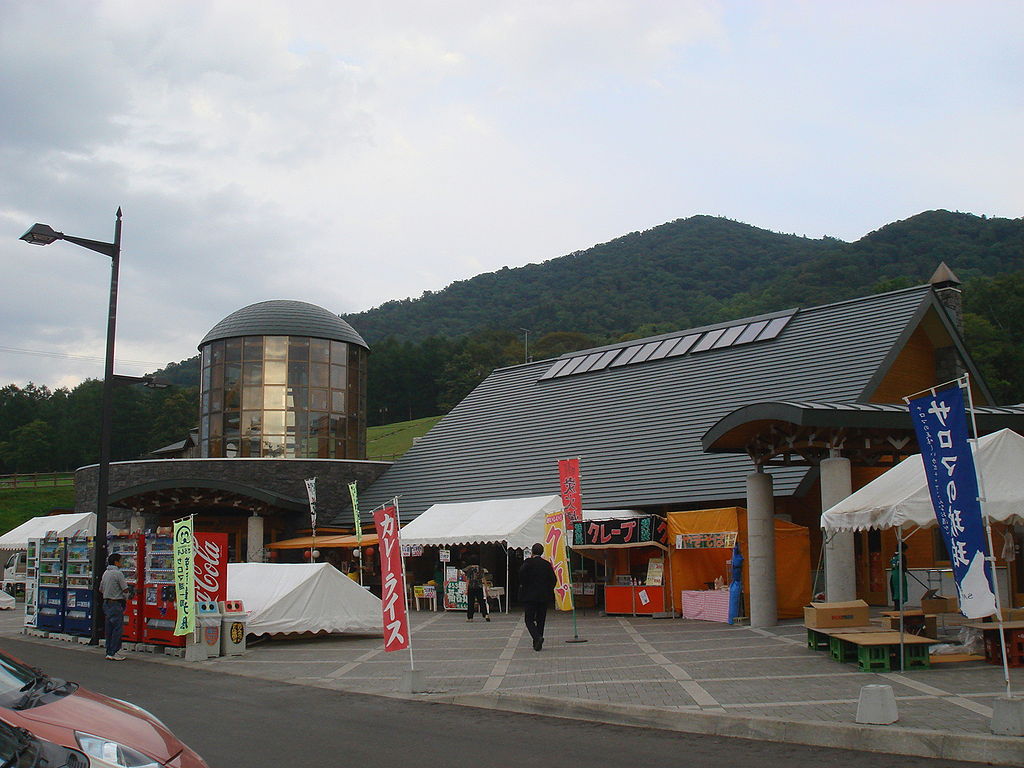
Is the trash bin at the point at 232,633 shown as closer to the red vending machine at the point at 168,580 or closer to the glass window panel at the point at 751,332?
the red vending machine at the point at 168,580

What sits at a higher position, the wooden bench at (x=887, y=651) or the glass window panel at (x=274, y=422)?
the glass window panel at (x=274, y=422)

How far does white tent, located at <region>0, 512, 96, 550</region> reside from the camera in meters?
34.0

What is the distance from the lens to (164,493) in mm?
30922

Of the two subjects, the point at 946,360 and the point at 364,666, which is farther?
the point at 946,360

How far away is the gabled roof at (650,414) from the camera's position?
23922 mm

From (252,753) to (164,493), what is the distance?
24.8 meters

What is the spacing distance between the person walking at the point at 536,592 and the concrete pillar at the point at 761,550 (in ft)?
15.7

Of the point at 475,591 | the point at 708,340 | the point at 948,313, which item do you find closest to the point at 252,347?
the point at 708,340

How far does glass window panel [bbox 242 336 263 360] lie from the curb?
1066 inches

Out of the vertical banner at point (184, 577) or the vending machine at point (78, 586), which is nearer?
the vertical banner at point (184, 577)

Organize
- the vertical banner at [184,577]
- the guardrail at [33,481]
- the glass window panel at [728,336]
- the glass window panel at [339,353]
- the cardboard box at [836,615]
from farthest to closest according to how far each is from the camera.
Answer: the guardrail at [33,481]
the glass window panel at [339,353]
the glass window panel at [728,336]
the vertical banner at [184,577]
the cardboard box at [836,615]

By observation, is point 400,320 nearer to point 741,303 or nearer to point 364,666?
point 741,303

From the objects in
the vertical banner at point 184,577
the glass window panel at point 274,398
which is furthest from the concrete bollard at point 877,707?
the glass window panel at point 274,398

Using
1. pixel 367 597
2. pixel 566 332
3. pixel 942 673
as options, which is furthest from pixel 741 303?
pixel 942 673
